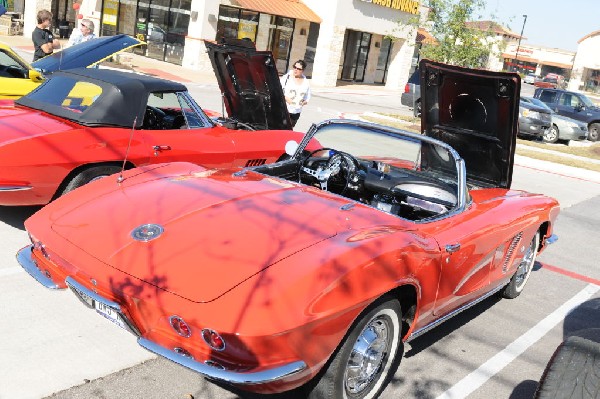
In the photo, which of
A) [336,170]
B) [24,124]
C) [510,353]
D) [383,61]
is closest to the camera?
[510,353]

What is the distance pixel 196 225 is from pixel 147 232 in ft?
0.88

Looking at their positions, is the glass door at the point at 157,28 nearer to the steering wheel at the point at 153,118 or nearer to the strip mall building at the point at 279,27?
the strip mall building at the point at 279,27

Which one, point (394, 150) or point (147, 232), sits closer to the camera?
point (147, 232)

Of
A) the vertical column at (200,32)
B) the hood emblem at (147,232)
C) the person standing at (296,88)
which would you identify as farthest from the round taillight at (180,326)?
the vertical column at (200,32)

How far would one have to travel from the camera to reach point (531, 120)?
20078 millimetres

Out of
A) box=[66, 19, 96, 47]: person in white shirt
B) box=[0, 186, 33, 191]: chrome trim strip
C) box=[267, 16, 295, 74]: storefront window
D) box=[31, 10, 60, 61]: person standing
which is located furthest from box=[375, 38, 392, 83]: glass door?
box=[0, 186, 33, 191]: chrome trim strip

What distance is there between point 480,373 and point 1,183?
154 inches

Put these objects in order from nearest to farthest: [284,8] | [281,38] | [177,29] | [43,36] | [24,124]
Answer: [24,124]
[43,36]
[177,29]
[284,8]
[281,38]

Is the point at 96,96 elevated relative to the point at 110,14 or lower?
lower

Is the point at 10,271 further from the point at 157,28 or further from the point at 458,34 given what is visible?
the point at 157,28

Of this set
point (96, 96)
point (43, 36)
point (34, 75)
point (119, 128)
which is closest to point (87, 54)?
point (34, 75)

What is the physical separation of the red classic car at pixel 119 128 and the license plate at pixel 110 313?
1.56 meters

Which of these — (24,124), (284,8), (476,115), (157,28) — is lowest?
(24,124)

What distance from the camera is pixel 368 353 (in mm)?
3547
